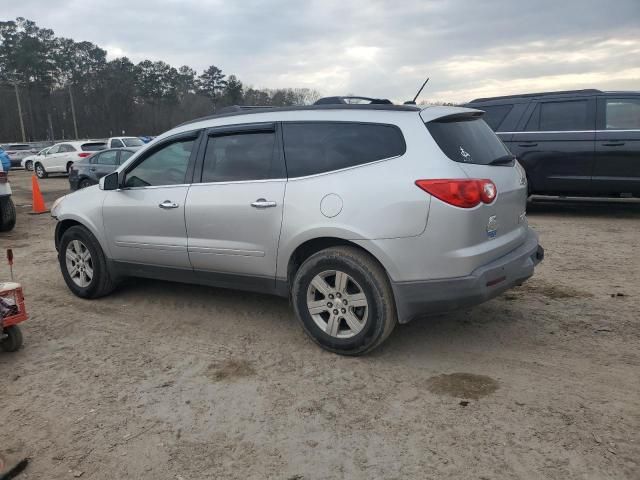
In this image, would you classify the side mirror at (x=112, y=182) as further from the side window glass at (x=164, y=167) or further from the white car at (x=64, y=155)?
the white car at (x=64, y=155)

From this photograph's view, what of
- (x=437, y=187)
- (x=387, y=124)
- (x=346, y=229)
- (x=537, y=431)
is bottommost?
(x=537, y=431)

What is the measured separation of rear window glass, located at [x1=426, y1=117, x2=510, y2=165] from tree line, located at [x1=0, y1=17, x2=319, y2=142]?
65.9 meters

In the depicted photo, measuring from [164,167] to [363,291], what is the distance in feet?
7.49

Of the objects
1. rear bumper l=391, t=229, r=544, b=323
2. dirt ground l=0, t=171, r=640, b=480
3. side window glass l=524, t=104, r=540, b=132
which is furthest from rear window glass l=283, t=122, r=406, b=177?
side window glass l=524, t=104, r=540, b=132

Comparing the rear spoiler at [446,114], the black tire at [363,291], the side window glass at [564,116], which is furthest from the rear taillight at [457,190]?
the side window glass at [564,116]

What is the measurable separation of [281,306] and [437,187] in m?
2.21

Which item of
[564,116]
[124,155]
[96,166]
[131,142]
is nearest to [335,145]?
[564,116]

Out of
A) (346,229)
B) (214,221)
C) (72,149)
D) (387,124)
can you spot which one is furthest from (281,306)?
(72,149)

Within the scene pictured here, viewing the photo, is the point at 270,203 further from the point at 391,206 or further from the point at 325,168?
the point at 391,206

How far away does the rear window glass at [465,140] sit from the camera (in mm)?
3686

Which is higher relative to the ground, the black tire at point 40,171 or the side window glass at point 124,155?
the side window glass at point 124,155

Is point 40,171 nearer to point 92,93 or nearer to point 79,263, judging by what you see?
point 79,263

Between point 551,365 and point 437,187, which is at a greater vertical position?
point 437,187

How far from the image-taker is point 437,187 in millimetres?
3486
